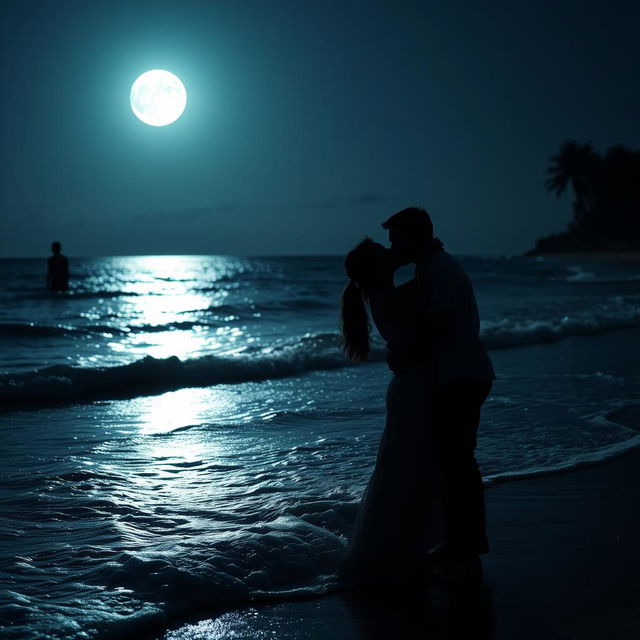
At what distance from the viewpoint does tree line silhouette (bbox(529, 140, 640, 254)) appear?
304 ft

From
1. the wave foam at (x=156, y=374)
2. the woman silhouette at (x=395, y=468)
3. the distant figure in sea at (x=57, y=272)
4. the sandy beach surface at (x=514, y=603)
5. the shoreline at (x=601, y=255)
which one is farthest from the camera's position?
the shoreline at (x=601, y=255)

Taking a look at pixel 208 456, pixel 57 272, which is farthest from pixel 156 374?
pixel 57 272

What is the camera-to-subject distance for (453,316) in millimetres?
3668

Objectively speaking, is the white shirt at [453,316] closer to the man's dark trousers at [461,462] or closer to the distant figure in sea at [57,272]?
the man's dark trousers at [461,462]

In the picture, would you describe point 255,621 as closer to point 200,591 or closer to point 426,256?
point 200,591

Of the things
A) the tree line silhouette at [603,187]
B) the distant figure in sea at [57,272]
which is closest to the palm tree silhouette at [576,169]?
the tree line silhouette at [603,187]

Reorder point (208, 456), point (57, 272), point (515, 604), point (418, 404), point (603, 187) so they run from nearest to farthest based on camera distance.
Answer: point (515, 604)
point (418, 404)
point (208, 456)
point (57, 272)
point (603, 187)

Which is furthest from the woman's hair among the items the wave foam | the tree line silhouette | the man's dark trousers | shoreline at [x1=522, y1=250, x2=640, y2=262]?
the tree line silhouette

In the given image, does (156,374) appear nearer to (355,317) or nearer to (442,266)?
(355,317)

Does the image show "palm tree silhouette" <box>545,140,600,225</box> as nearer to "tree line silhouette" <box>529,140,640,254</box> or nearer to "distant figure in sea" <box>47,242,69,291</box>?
"tree line silhouette" <box>529,140,640,254</box>

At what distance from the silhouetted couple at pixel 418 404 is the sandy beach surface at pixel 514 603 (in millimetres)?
216

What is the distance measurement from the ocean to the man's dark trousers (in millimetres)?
750

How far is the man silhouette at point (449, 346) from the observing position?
368 cm

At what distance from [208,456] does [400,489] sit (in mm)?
3070
